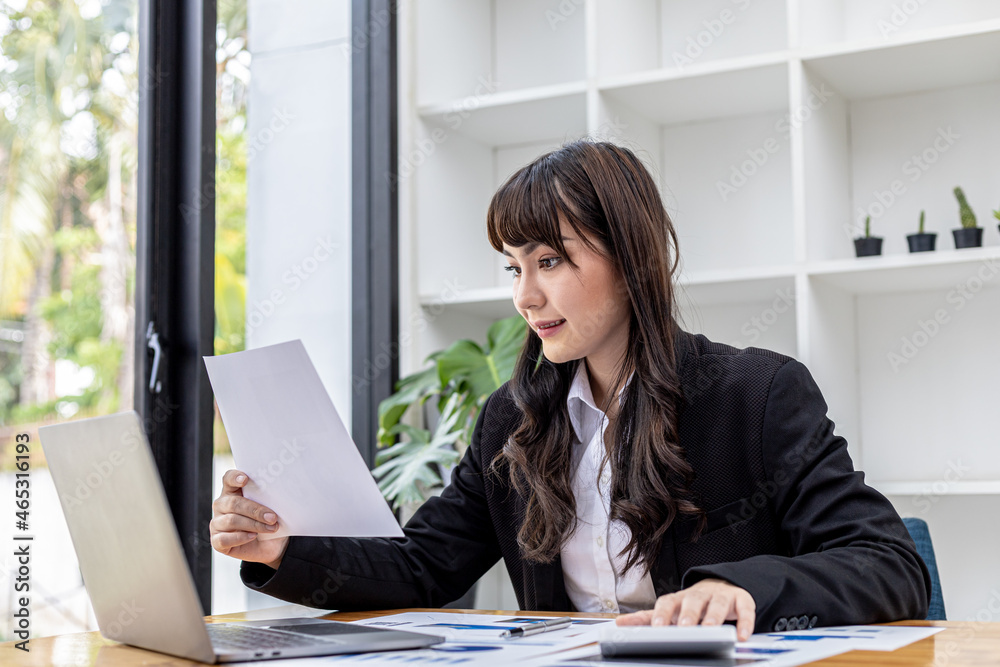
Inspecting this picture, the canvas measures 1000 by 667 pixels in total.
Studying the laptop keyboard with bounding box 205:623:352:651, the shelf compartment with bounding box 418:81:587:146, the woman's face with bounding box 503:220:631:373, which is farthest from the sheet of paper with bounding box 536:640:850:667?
the shelf compartment with bounding box 418:81:587:146

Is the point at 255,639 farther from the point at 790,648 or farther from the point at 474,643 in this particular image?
the point at 790,648

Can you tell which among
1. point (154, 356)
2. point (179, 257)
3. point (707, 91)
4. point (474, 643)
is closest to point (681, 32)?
point (707, 91)

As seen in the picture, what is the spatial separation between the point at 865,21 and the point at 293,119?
1497mm

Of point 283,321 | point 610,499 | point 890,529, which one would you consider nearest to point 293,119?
point 283,321

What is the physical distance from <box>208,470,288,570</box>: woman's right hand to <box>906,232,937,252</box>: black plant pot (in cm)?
160

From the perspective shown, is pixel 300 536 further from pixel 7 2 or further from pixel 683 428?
pixel 7 2

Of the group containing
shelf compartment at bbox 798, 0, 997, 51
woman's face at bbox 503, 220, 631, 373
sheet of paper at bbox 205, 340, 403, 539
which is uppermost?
shelf compartment at bbox 798, 0, 997, 51

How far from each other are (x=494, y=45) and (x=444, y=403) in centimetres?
116

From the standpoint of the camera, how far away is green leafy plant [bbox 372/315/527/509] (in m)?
2.33

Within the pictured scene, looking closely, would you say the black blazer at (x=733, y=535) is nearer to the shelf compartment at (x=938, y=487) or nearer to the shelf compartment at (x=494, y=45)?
the shelf compartment at (x=938, y=487)

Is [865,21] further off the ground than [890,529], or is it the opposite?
[865,21]

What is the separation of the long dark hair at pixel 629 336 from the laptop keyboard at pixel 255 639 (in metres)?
0.46

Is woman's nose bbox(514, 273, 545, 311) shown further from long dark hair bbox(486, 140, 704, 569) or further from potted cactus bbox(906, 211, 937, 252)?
potted cactus bbox(906, 211, 937, 252)

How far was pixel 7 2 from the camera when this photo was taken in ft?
6.06
